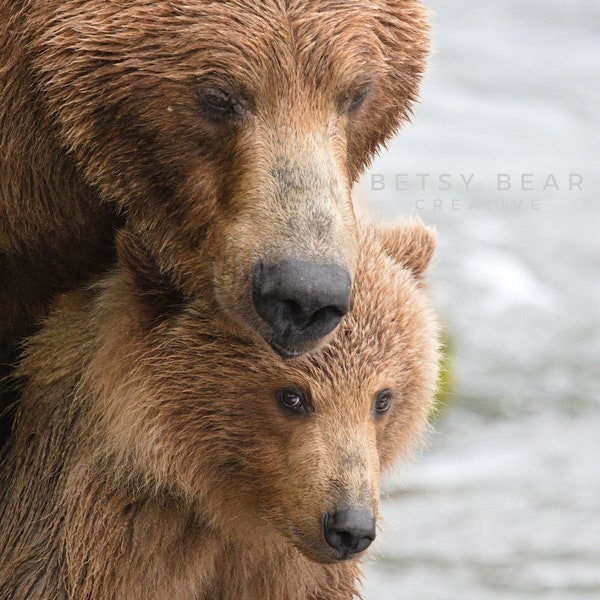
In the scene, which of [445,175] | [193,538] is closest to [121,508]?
[193,538]

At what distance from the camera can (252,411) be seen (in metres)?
6.25

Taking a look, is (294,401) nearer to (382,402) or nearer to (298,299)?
(382,402)

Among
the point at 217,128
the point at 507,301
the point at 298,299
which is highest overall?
the point at 217,128

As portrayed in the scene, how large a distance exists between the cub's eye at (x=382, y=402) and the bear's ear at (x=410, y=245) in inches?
26.8

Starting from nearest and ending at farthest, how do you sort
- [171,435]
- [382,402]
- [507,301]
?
[171,435] → [382,402] → [507,301]

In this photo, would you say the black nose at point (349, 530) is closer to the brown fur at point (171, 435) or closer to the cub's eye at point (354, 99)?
the brown fur at point (171, 435)

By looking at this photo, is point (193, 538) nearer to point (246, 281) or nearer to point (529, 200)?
point (246, 281)

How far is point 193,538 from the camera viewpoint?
253 inches

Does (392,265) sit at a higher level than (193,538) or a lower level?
higher

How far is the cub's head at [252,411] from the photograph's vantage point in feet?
20.1

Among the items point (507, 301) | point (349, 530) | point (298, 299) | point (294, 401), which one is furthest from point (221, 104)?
point (507, 301)

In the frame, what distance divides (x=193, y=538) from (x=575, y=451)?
29.8 ft

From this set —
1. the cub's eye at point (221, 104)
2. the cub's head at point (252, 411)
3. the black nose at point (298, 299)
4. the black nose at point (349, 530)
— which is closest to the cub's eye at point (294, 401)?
the cub's head at point (252, 411)

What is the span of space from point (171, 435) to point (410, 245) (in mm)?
1444
